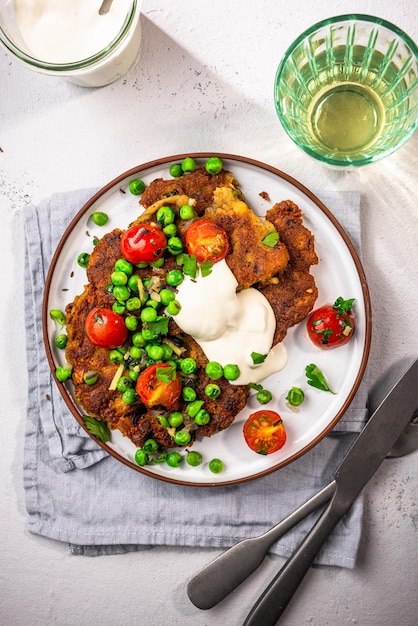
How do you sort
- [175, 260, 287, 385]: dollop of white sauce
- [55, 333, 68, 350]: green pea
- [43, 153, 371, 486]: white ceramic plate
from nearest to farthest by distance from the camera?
[175, 260, 287, 385]: dollop of white sauce → [43, 153, 371, 486]: white ceramic plate → [55, 333, 68, 350]: green pea

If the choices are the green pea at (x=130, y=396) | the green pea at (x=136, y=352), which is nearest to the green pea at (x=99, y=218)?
the green pea at (x=136, y=352)

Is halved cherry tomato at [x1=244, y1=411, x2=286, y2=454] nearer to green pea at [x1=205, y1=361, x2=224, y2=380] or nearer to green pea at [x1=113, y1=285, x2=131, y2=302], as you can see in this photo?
green pea at [x1=205, y1=361, x2=224, y2=380]

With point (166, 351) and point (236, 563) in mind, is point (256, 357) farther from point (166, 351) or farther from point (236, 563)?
point (236, 563)

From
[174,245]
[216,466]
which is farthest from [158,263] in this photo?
[216,466]

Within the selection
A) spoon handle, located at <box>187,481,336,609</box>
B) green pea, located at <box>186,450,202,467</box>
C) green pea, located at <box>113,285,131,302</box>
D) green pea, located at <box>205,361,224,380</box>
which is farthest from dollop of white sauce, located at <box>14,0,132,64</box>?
spoon handle, located at <box>187,481,336,609</box>

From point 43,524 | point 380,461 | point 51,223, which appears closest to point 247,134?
point 51,223

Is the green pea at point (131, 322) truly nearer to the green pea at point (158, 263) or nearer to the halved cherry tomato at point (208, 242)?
the green pea at point (158, 263)

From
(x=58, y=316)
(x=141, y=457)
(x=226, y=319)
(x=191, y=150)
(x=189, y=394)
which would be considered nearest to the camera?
(x=226, y=319)
